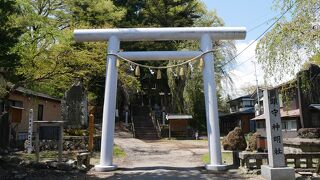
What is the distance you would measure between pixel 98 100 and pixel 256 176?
106 feet

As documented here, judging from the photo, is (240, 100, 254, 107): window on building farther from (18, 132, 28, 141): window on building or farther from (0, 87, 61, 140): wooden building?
(18, 132, 28, 141): window on building

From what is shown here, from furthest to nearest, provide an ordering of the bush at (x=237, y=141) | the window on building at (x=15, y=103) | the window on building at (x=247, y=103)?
the window on building at (x=247, y=103) → the window on building at (x=15, y=103) → the bush at (x=237, y=141)

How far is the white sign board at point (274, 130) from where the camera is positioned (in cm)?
944

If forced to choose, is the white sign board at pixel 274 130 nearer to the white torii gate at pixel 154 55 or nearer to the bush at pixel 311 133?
the white torii gate at pixel 154 55

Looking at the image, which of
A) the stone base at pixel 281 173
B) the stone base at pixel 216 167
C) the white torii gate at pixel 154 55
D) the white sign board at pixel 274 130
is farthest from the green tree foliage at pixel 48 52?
the stone base at pixel 281 173

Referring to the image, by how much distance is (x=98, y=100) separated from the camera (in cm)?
4084

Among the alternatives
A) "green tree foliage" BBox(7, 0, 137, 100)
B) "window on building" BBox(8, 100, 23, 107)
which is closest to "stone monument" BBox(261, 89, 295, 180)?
"green tree foliage" BBox(7, 0, 137, 100)

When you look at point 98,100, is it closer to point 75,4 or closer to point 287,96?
point 75,4

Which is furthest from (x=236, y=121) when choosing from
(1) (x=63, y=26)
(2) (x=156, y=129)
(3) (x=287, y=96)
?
(3) (x=287, y=96)

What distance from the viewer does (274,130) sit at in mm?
9719

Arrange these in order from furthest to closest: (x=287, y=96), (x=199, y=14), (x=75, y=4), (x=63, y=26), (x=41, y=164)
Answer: (x=199, y=14) < (x=75, y=4) < (x=63, y=26) < (x=287, y=96) < (x=41, y=164)

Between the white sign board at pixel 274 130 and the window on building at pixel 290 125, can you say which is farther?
the window on building at pixel 290 125

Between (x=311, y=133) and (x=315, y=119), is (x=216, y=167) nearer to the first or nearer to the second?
(x=311, y=133)

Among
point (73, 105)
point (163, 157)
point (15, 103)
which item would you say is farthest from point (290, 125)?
point (15, 103)
